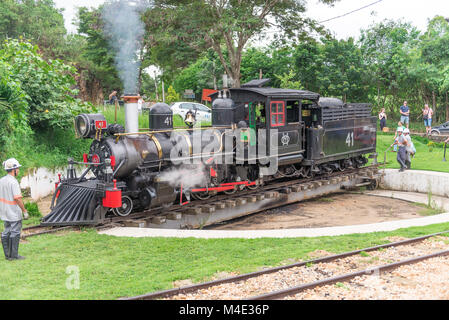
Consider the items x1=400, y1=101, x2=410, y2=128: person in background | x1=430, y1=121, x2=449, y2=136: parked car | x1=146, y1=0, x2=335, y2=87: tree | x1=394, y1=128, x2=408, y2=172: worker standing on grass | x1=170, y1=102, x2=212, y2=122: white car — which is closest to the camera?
x1=394, y1=128, x2=408, y2=172: worker standing on grass

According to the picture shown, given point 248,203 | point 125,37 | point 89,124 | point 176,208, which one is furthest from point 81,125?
point 248,203

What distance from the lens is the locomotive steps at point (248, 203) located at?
1087 cm

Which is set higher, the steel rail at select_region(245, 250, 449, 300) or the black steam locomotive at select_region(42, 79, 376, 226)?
the black steam locomotive at select_region(42, 79, 376, 226)

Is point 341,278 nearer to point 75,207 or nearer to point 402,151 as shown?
point 75,207

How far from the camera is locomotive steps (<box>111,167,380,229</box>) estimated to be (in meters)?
10.9

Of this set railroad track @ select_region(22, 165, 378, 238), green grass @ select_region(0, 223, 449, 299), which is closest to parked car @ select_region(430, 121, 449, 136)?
railroad track @ select_region(22, 165, 378, 238)

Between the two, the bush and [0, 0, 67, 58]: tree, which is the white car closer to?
[0, 0, 67, 58]: tree

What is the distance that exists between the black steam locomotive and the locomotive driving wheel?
24 mm

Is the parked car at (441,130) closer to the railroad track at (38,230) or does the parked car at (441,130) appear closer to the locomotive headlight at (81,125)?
the locomotive headlight at (81,125)

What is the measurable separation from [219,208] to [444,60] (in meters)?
21.8

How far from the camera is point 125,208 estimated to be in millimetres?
10469

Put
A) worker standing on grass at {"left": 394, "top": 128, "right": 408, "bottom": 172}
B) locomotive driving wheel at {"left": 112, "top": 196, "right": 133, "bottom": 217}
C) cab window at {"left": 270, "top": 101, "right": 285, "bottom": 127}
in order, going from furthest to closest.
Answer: worker standing on grass at {"left": 394, "top": 128, "right": 408, "bottom": 172}
cab window at {"left": 270, "top": 101, "right": 285, "bottom": 127}
locomotive driving wheel at {"left": 112, "top": 196, "right": 133, "bottom": 217}

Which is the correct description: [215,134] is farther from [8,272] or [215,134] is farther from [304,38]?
[304,38]

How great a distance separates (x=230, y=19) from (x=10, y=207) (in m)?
15.1
